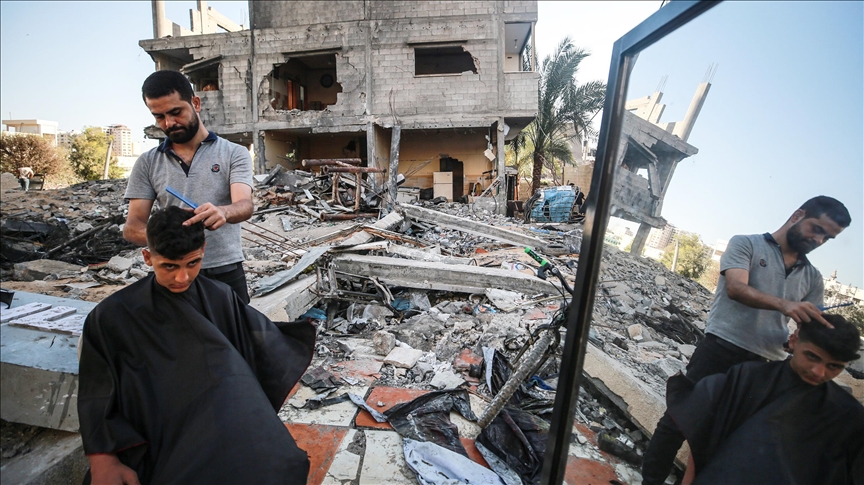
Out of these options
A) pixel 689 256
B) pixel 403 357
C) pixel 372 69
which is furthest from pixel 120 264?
pixel 372 69

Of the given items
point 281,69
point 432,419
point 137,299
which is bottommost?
point 432,419

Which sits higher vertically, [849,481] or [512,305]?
[849,481]

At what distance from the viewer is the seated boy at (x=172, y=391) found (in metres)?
1.22

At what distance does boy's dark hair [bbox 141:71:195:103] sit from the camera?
161 cm

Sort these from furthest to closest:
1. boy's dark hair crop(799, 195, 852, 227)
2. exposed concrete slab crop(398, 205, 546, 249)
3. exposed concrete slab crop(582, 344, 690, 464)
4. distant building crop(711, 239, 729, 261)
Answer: exposed concrete slab crop(398, 205, 546, 249)
exposed concrete slab crop(582, 344, 690, 464)
distant building crop(711, 239, 729, 261)
boy's dark hair crop(799, 195, 852, 227)

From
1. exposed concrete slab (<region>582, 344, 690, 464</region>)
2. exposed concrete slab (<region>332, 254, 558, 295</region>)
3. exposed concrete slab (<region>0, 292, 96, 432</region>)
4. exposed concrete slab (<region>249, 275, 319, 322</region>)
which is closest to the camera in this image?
exposed concrete slab (<region>0, 292, 96, 432</region>)

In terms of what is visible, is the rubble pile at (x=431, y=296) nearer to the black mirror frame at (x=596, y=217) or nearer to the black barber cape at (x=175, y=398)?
the black mirror frame at (x=596, y=217)

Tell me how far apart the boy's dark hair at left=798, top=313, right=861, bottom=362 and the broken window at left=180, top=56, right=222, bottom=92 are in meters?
19.5

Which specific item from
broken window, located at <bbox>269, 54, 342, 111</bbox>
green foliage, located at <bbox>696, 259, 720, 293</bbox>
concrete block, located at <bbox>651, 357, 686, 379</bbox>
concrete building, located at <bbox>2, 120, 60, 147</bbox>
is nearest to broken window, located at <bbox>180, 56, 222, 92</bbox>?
broken window, located at <bbox>269, 54, 342, 111</bbox>

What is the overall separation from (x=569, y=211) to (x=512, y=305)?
7710 millimetres

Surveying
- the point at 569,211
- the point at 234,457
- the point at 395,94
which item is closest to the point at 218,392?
the point at 234,457

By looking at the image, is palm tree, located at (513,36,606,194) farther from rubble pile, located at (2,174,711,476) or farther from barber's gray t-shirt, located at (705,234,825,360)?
barber's gray t-shirt, located at (705,234,825,360)

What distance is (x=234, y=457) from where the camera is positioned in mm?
1277

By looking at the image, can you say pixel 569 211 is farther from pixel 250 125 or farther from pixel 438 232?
pixel 250 125
